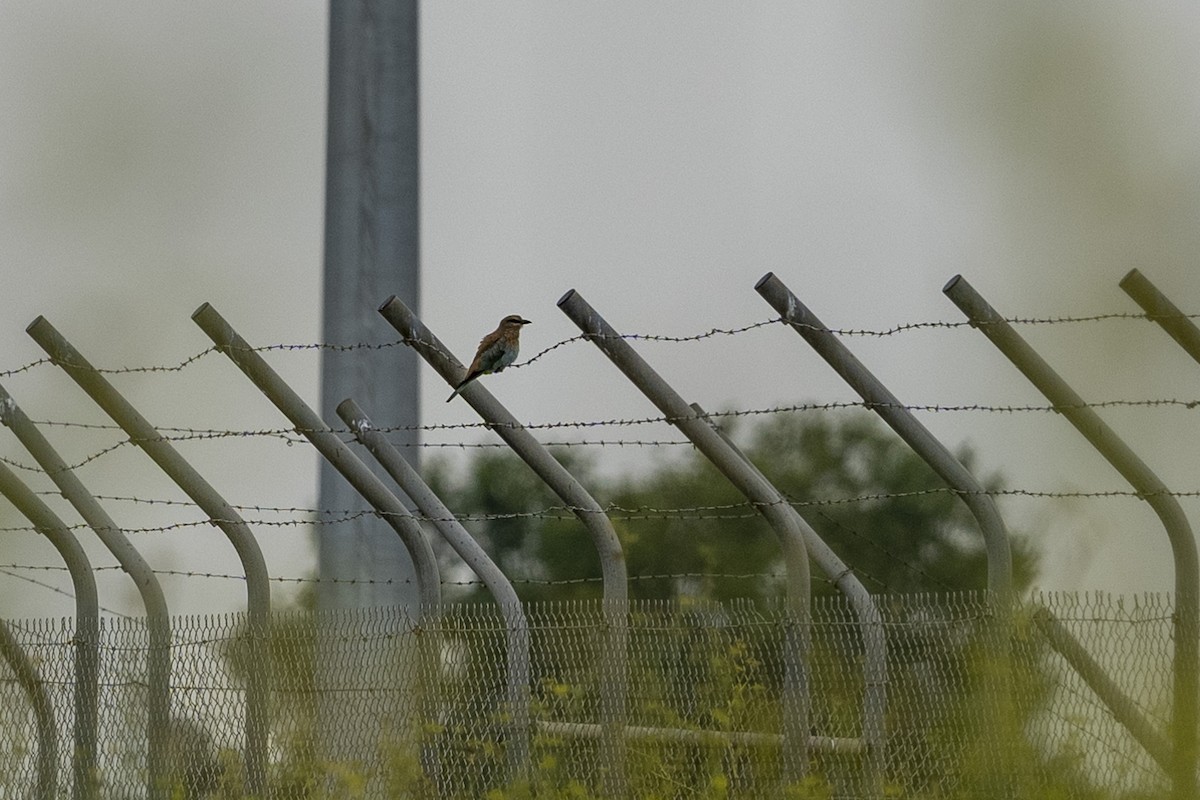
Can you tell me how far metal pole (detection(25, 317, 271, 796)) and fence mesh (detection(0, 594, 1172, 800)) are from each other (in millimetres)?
49

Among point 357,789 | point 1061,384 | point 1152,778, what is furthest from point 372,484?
point 1152,778

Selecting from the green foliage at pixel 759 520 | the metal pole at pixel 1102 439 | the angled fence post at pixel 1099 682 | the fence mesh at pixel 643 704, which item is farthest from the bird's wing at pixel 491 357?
the green foliage at pixel 759 520

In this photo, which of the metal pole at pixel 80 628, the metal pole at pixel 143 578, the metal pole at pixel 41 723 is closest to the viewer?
the metal pole at pixel 143 578

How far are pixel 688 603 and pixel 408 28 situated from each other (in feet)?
16.8

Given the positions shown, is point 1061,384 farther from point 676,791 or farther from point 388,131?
point 388,131

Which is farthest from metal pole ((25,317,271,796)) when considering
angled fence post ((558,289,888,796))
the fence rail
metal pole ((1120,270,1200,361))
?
metal pole ((1120,270,1200,361))

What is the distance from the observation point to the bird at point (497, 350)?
7.49 meters

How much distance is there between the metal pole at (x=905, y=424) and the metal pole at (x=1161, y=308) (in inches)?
35.9

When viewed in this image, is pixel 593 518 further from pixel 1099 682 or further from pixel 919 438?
pixel 1099 682

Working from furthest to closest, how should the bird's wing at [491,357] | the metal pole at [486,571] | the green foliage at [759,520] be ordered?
the green foliage at [759,520] < the bird's wing at [491,357] < the metal pole at [486,571]

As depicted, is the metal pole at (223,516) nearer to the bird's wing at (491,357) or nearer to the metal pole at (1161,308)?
the bird's wing at (491,357)

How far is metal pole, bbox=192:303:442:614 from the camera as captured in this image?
7.71 meters

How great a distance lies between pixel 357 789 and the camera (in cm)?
669

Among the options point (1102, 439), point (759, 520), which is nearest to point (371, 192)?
point (1102, 439)
